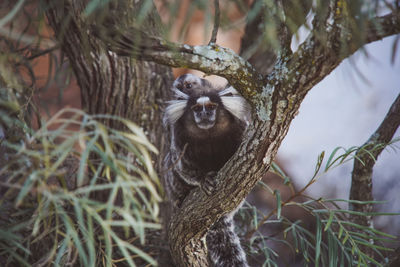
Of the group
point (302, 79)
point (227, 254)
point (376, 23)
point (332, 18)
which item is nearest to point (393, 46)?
point (376, 23)

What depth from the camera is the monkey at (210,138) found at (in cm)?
238

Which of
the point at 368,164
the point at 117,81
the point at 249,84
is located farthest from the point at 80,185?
the point at 368,164

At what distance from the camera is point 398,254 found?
2398 millimetres

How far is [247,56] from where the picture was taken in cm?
160

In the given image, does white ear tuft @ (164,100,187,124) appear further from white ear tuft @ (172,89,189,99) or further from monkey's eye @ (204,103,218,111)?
monkey's eye @ (204,103,218,111)

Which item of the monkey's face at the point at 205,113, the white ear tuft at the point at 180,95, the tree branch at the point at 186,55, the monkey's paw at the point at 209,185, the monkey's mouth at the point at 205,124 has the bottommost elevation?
the monkey's paw at the point at 209,185

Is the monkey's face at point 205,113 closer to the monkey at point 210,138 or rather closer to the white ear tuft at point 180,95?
the monkey at point 210,138

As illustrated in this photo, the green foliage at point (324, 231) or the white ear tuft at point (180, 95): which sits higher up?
the white ear tuft at point (180, 95)

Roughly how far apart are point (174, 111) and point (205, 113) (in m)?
0.29

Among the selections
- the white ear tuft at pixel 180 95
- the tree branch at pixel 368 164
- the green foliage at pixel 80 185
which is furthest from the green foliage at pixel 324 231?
the green foliage at pixel 80 185

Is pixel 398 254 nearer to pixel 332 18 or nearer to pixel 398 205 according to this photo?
pixel 398 205

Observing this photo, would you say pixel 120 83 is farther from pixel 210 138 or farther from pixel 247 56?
pixel 247 56

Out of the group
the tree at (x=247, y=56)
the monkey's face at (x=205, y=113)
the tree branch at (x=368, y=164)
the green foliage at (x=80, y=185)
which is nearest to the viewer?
the green foliage at (x=80, y=185)

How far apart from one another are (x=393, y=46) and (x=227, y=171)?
0.93 m
